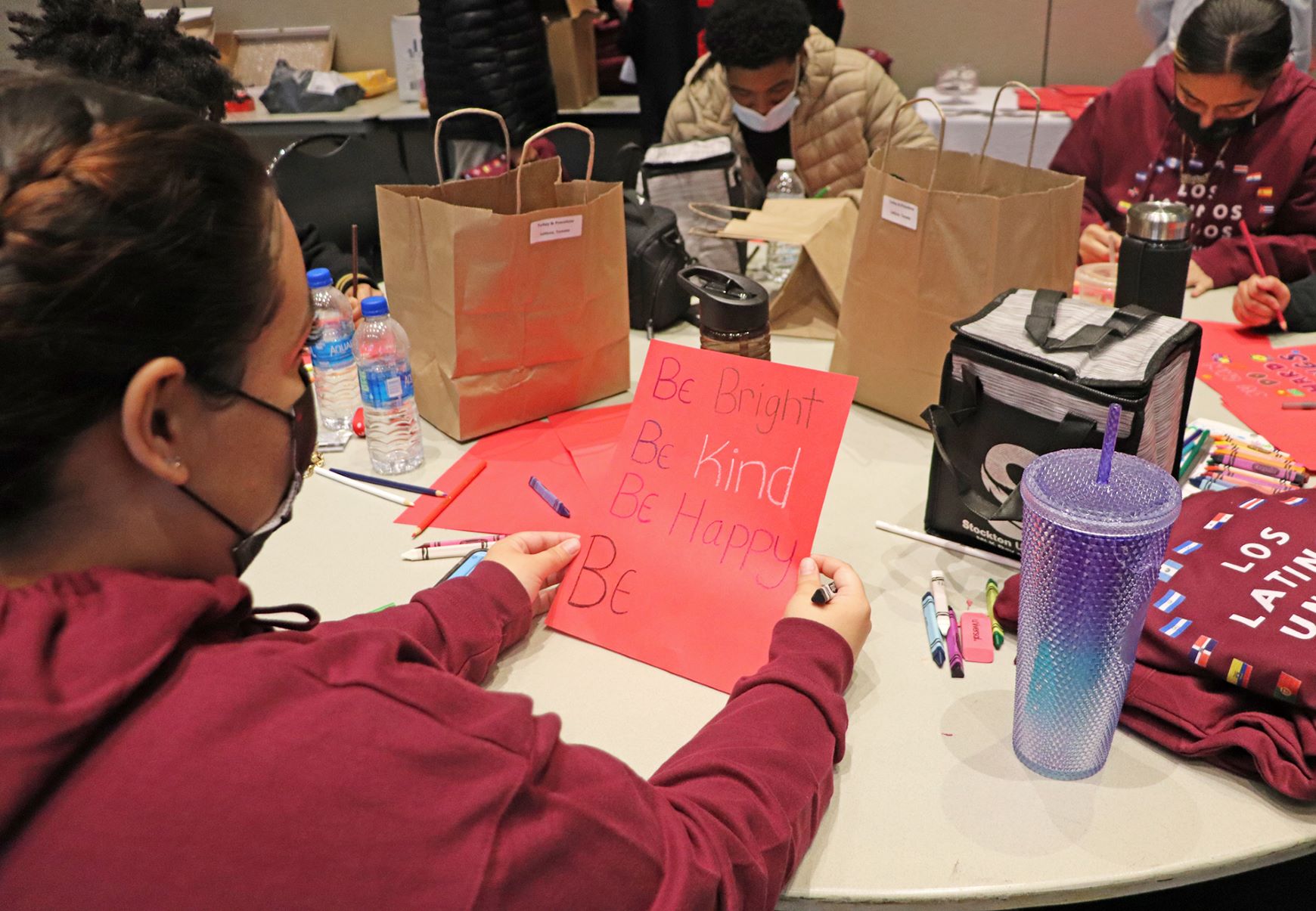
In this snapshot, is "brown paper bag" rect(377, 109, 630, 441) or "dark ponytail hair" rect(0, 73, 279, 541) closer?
"dark ponytail hair" rect(0, 73, 279, 541)

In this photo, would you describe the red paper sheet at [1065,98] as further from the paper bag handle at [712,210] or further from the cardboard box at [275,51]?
the cardboard box at [275,51]

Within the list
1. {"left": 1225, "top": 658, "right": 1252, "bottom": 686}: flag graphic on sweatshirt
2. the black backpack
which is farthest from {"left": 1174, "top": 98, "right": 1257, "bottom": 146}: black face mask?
{"left": 1225, "top": 658, "right": 1252, "bottom": 686}: flag graphic on sweatshirt

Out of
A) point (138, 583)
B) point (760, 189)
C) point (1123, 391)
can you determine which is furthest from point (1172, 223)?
point (138, 583)

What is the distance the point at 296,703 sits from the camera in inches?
20.1

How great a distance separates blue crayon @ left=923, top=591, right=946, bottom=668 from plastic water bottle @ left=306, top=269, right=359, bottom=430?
0.85 m

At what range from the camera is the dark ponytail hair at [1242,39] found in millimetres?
1872

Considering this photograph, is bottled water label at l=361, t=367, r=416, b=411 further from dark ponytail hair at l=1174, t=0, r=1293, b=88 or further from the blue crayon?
dark ponytail hair at l=1174, t=0, r=1293, b=88

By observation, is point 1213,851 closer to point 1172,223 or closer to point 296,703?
point 296,703

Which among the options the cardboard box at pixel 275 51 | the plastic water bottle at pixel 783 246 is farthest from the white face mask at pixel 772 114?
the cardboard box at pixel 275 51

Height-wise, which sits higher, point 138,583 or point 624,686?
point 138,583

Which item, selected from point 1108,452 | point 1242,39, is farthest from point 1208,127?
point 1108,452

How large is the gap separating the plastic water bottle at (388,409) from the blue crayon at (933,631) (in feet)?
2.23

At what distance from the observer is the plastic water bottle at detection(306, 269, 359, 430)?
141cm

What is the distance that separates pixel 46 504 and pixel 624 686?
51 centimetres
